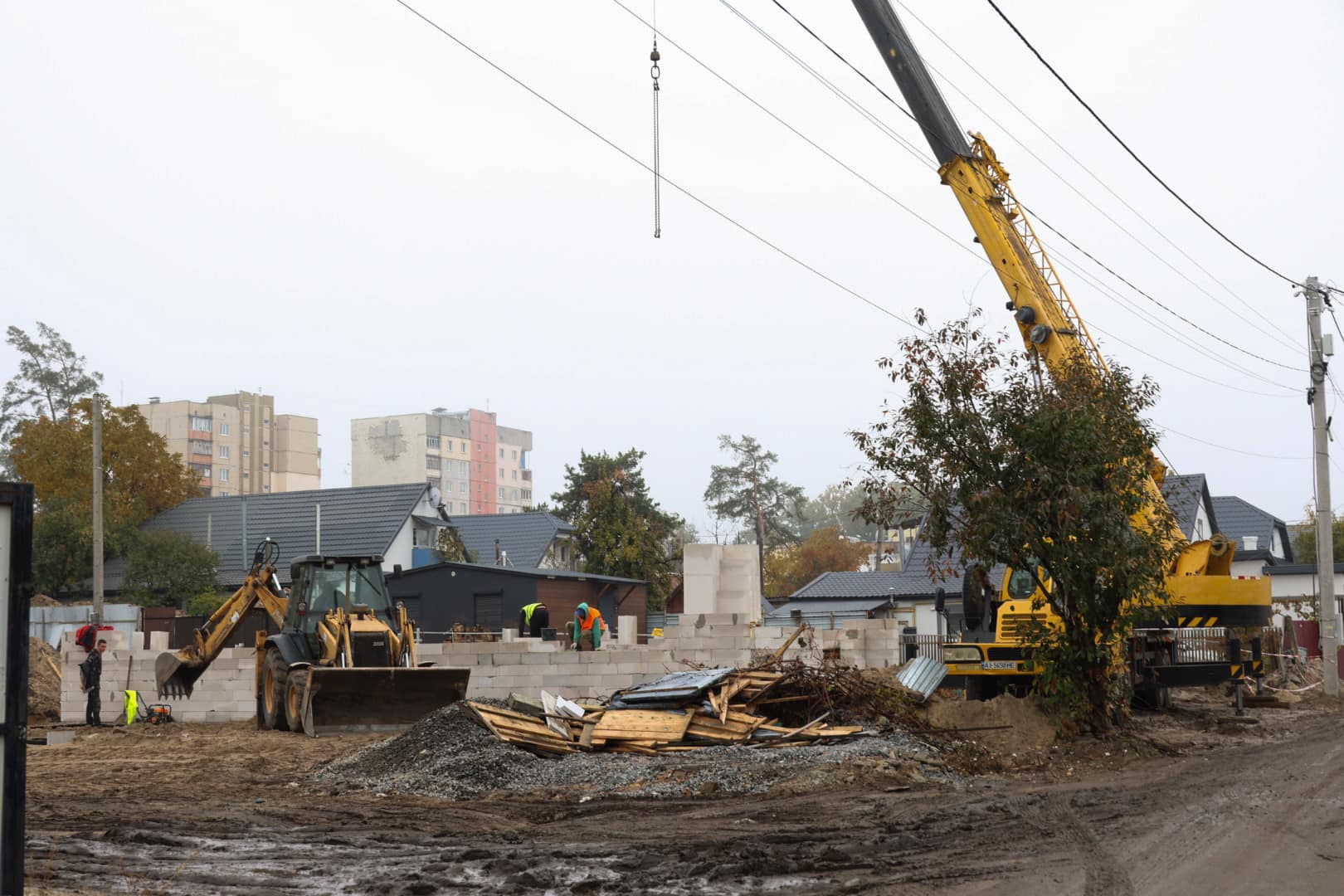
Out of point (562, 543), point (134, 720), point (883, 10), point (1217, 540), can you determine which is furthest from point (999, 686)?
point (562, 543)

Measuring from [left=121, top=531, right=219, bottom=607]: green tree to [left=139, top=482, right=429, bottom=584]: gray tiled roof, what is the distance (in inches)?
83.9

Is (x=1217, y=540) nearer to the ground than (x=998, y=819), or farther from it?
farther from it

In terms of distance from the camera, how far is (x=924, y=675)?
17734 mm

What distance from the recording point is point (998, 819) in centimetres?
1066

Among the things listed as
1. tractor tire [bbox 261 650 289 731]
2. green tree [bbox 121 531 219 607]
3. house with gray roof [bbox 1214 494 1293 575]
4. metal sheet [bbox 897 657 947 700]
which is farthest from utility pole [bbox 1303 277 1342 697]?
green tree [bbox 121 531 219 607]

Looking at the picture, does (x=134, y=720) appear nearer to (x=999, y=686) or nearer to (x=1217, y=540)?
(x=999, y=686)

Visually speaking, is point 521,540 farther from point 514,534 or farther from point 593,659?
point 593,659

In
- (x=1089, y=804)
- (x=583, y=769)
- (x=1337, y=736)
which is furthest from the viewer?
(x=1337, y=736)

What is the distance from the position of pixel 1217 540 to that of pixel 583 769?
1034 centimetres

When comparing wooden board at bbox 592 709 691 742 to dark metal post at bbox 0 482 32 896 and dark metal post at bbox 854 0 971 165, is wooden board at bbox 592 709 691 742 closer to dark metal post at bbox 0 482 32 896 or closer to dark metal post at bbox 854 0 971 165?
dark metal post at bbox 854 0 971 165

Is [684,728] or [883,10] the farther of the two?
[883,10]

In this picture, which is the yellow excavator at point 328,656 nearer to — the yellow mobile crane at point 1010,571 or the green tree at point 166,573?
the yellow mobile crane at point 1010,571

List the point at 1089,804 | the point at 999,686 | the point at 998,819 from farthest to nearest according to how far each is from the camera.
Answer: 1. the point at 999,686
2. the point at 1089,804
3. the point at 998,819

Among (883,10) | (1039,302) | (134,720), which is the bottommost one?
(134,720)
